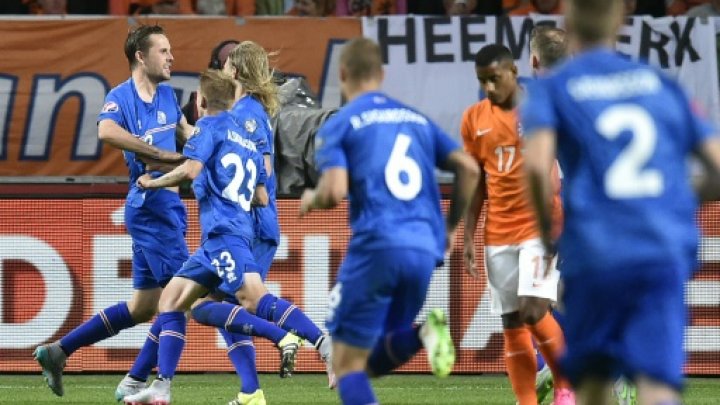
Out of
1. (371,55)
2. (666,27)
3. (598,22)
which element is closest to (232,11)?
Result: (666,27)

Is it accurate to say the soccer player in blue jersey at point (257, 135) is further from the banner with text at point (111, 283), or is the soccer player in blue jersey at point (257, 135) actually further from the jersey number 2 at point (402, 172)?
the jersey number 2 at point (402, 172)

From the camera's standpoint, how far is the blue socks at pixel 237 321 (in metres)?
9.08

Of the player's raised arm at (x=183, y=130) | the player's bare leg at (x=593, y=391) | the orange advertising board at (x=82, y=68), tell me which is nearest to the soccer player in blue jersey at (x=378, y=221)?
the player's bare leg at (x=593, y=391)

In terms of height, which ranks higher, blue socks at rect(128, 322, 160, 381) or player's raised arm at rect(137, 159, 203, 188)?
player's raised arm at rect(137, 159, 203, 188)

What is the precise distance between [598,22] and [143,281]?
5511mm

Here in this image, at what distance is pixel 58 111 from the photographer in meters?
13.7

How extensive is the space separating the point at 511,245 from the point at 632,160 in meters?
3.70

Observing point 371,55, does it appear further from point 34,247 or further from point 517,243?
point 34,247

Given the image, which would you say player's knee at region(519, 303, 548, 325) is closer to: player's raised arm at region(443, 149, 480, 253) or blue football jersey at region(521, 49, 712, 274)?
player's raised arm at region(443, 149, 480, 253)

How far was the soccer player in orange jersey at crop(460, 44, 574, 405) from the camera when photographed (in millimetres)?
8281

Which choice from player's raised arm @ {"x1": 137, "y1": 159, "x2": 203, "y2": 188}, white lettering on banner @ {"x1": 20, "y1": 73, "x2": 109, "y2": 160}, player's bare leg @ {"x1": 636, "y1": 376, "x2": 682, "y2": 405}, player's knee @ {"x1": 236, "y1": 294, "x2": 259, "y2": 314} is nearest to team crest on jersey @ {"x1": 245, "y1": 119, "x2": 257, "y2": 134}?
player's raised arm @ {"x1": 137, "y1": 159, "x2": 203, "y2": 188}

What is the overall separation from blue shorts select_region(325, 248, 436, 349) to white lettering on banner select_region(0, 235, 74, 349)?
557 centimetres

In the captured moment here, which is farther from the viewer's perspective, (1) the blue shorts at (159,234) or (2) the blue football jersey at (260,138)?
(1) the blue shorts at (159,234)

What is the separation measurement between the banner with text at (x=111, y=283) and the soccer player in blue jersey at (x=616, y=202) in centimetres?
665
